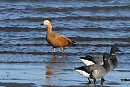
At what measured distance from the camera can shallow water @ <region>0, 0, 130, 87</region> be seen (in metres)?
10.1

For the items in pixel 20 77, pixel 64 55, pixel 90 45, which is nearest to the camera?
pixel 20 77

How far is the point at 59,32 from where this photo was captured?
18.9 metres

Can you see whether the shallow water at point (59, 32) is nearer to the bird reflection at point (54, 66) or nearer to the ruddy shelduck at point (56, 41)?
the bird reflection at point (54, 66)

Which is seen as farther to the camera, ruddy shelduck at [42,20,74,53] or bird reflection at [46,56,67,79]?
ruddy shelduck at [42,20,74,53]

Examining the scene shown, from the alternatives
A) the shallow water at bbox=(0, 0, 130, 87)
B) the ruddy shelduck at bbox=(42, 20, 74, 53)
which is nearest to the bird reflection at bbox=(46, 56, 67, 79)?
A: the shallow water at bbox=(0, 0, 130, 87)

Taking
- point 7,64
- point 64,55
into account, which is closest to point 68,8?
point 64,55

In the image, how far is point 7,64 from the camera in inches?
466

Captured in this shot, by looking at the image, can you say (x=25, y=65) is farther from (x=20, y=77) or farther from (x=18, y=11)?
(x=18, y=11)

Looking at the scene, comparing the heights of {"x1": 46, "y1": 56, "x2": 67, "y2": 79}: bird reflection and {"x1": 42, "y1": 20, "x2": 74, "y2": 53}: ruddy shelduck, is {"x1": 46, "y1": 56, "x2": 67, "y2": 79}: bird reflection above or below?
below

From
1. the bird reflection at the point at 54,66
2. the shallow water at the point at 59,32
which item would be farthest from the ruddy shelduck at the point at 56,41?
the bird reflection at the point at 54,66

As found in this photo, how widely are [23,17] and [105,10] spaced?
586 centimetres

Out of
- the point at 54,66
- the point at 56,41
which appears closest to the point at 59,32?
the point at 56,41

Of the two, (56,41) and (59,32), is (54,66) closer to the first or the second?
(56,41)

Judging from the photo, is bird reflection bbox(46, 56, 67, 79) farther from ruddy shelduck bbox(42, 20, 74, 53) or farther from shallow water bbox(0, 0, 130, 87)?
ruddy shelduck bbox(42, 20, 74, 53)
